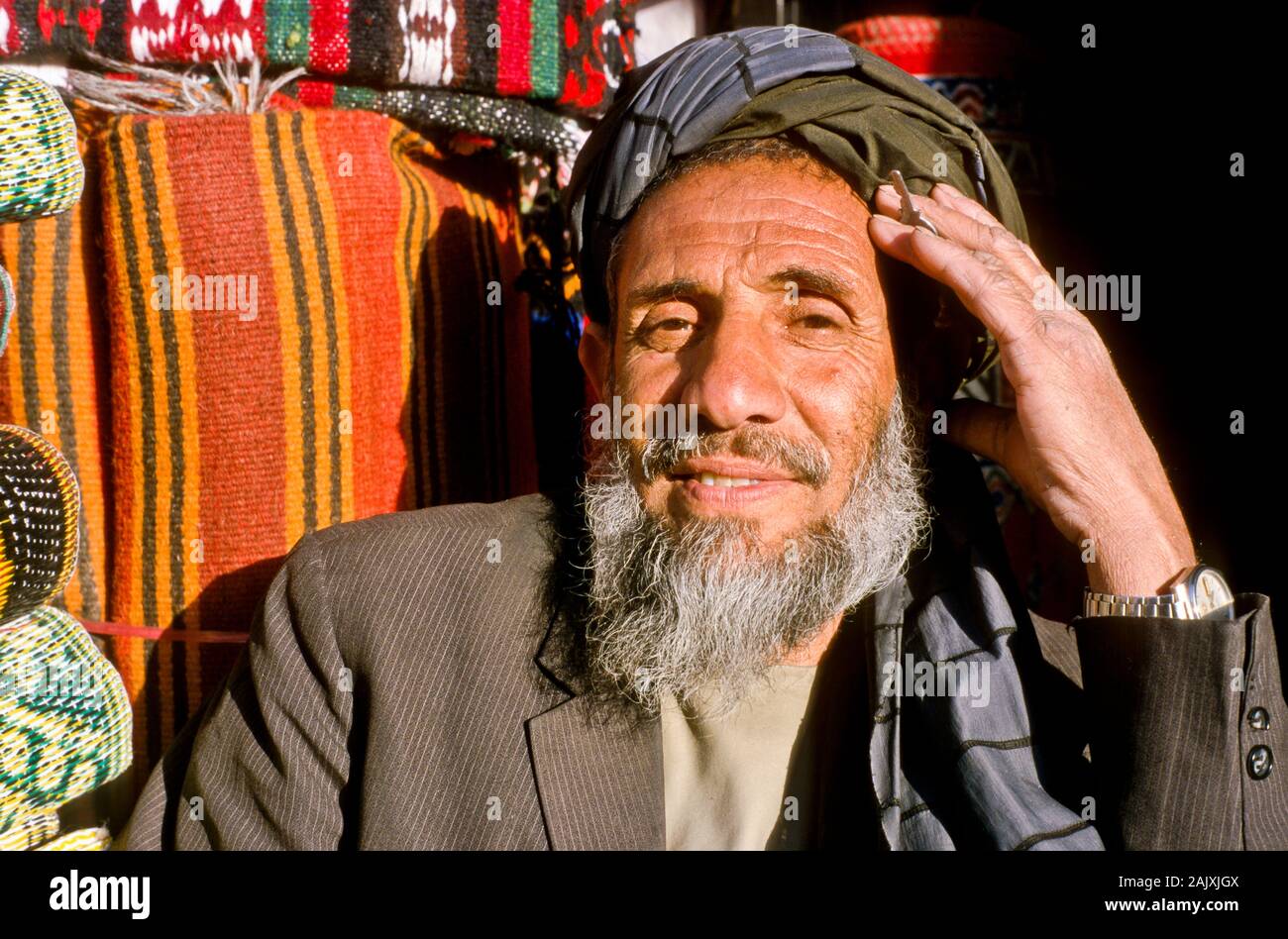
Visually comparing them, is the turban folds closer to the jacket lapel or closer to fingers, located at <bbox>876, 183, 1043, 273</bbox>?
fingers, located at <bbox>876, 183, 1043, 273</bbox>

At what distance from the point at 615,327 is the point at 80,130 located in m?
1.19

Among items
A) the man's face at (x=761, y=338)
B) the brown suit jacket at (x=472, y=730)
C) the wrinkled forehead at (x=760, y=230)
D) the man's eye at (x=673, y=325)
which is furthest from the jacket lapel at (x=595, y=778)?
the wrinkled forehead at (x=760, y=230)

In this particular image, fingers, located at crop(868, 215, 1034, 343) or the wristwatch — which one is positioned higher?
fingers, located at crop(868, 215, 1034, 343)

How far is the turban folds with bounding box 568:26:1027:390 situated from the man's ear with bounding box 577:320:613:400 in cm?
23

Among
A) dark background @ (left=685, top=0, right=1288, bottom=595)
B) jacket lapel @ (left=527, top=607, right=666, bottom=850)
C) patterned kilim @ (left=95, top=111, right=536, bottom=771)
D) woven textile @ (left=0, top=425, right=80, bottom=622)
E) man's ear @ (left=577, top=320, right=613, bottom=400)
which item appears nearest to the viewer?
woven textile @ (left=0, top=425, right=80, bottom=622)

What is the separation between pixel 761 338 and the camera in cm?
202

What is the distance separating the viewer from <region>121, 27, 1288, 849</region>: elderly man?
187cm

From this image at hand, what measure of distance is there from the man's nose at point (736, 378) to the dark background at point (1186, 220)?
4.36 ft

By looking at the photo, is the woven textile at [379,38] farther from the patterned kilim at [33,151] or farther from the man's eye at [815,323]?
the man's eye at [815,323]

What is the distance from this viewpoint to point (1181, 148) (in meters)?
2.77

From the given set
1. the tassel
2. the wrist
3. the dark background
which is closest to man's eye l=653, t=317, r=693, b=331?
the wrist

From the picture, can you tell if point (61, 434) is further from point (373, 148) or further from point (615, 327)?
point (615, 327)

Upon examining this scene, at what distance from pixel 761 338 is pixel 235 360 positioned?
1053mm

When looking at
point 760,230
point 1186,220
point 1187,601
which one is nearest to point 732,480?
point 760,230
